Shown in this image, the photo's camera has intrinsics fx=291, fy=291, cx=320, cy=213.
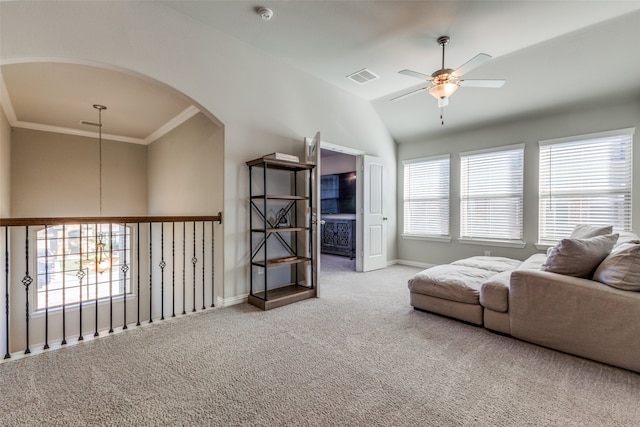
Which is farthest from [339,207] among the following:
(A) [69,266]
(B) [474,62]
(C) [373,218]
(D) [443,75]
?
(A) [69,266]

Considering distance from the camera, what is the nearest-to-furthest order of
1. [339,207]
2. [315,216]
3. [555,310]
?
1. [555,310]
2. [315,216]
3. [339,207]

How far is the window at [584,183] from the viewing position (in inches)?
151

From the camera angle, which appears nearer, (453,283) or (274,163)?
(453,283)

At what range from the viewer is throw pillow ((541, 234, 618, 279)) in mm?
2332

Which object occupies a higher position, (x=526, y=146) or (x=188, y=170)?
(x=526, y=146)

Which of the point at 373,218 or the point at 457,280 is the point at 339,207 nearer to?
the point at 373,218

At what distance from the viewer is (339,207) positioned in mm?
7402

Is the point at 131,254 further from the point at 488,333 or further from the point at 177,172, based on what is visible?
the point at 488,333

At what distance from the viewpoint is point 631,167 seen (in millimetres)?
3781

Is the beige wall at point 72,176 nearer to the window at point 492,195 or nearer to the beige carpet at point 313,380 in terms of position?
the beige carpet at point 313,380

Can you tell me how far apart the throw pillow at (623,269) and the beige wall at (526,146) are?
2.37 m

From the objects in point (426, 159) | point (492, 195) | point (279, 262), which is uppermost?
point (426, 159)

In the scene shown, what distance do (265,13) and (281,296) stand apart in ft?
9.93

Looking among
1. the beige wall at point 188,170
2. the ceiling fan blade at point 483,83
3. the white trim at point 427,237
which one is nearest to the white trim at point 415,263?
the white trim at point 427,237
